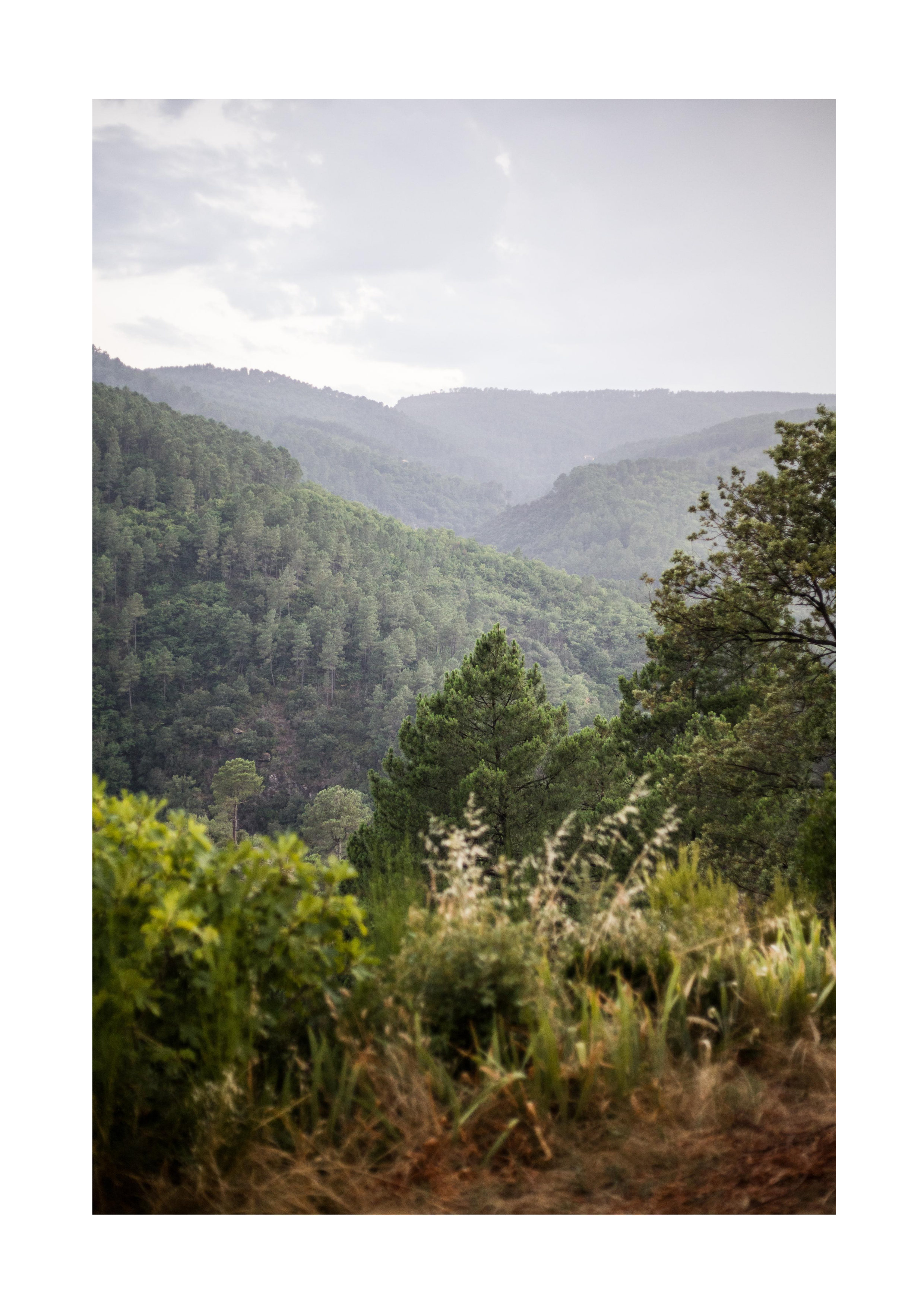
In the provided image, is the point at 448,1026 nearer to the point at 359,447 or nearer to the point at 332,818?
the point at 332,818

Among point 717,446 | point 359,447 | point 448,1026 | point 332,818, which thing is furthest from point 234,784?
point 359,447

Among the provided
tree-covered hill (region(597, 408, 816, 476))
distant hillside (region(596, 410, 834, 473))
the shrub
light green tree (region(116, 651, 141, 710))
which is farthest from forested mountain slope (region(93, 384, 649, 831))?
distant hillside (region(596, 410, 834, 473))

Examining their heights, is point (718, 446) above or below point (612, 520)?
below

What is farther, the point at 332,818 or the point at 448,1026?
the point at 332,818

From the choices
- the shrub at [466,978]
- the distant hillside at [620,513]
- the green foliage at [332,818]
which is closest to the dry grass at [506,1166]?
the shrub at [466,978]

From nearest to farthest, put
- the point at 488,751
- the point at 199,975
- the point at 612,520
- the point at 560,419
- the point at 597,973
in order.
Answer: the point at 199,975 → the point at 597,973 → the point at 488,751 → the point at 560,419 → the point at 612,520

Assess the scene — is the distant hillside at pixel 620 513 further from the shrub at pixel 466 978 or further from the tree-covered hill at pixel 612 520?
the shrub at pixel 466 978
